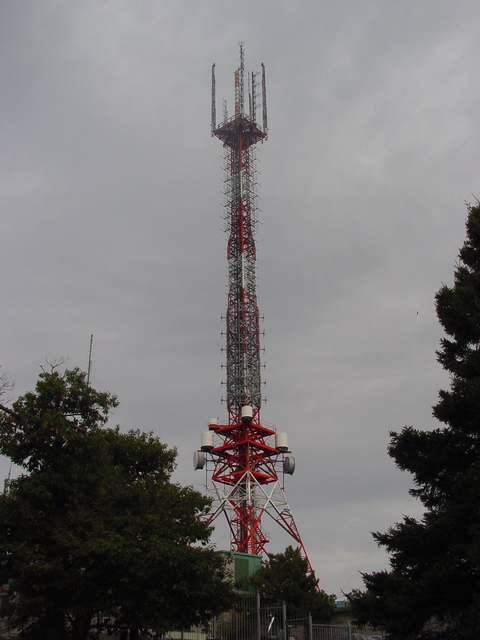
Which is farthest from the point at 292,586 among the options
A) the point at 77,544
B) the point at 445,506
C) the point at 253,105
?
the point at 253,105

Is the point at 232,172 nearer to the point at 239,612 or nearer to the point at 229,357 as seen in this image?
the point at 229,357

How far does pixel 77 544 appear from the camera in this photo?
2248cm

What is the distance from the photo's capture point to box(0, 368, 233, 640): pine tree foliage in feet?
73.4

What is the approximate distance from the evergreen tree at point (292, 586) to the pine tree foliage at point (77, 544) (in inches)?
415

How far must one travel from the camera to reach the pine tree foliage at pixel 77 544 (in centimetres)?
2236

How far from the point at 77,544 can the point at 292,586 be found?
16.4 metres

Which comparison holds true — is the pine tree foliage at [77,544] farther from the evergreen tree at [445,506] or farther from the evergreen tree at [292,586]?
the evergreen tree at [292,586]

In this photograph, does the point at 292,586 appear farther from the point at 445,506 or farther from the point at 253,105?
the point at 253,105

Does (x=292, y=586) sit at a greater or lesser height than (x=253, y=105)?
lesser

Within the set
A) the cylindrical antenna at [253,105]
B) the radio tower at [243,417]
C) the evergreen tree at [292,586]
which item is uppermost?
the cylindrical antenna at [253,105]

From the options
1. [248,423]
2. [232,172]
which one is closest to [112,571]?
[248,423]

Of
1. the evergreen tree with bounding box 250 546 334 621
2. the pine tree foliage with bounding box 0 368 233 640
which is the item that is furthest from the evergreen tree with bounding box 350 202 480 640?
the evergreen tree with bounding box 250 546 334 621

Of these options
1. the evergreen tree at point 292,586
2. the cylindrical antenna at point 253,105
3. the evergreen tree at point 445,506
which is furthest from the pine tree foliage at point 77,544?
the cylindrical antenna at point 253,105

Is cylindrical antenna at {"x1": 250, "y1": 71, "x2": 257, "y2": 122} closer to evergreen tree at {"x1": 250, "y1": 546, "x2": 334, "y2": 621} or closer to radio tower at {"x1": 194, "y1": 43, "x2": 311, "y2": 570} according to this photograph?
radio tower at {"x1": 194, "y1": 43, "x2": 311, "y2": 570}
